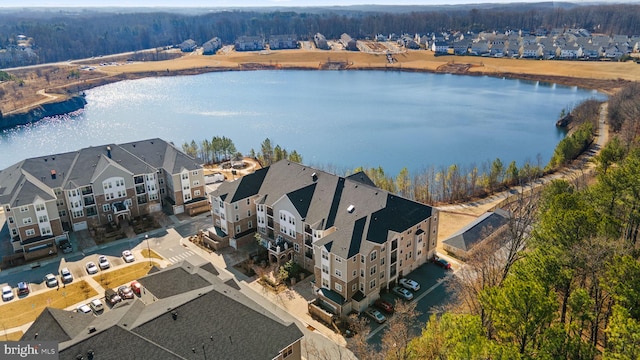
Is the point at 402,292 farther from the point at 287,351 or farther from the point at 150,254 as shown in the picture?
the point at 150,254

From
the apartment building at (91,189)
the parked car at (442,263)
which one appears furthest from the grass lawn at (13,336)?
the parked car at (442,263)

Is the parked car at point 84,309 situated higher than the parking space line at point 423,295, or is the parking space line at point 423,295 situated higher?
the parked car at point 84,309

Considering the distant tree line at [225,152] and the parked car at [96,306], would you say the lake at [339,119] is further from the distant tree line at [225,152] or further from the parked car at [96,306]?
the parked car at [96,306]

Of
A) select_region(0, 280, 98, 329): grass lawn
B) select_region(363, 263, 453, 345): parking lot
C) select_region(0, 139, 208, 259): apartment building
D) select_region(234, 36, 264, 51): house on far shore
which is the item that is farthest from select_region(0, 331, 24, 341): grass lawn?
select_region(234, 36, 264, 51): house on far shore

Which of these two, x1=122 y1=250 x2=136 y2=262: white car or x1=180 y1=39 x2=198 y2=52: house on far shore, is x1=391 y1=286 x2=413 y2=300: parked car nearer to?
x1=122 y1=250 x2=136 y2=262: white car

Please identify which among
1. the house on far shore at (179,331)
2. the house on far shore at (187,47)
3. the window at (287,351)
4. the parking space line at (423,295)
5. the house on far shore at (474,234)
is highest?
the house on far shore at (187,47)

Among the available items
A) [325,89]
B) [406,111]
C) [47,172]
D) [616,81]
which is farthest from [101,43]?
[616,81]
